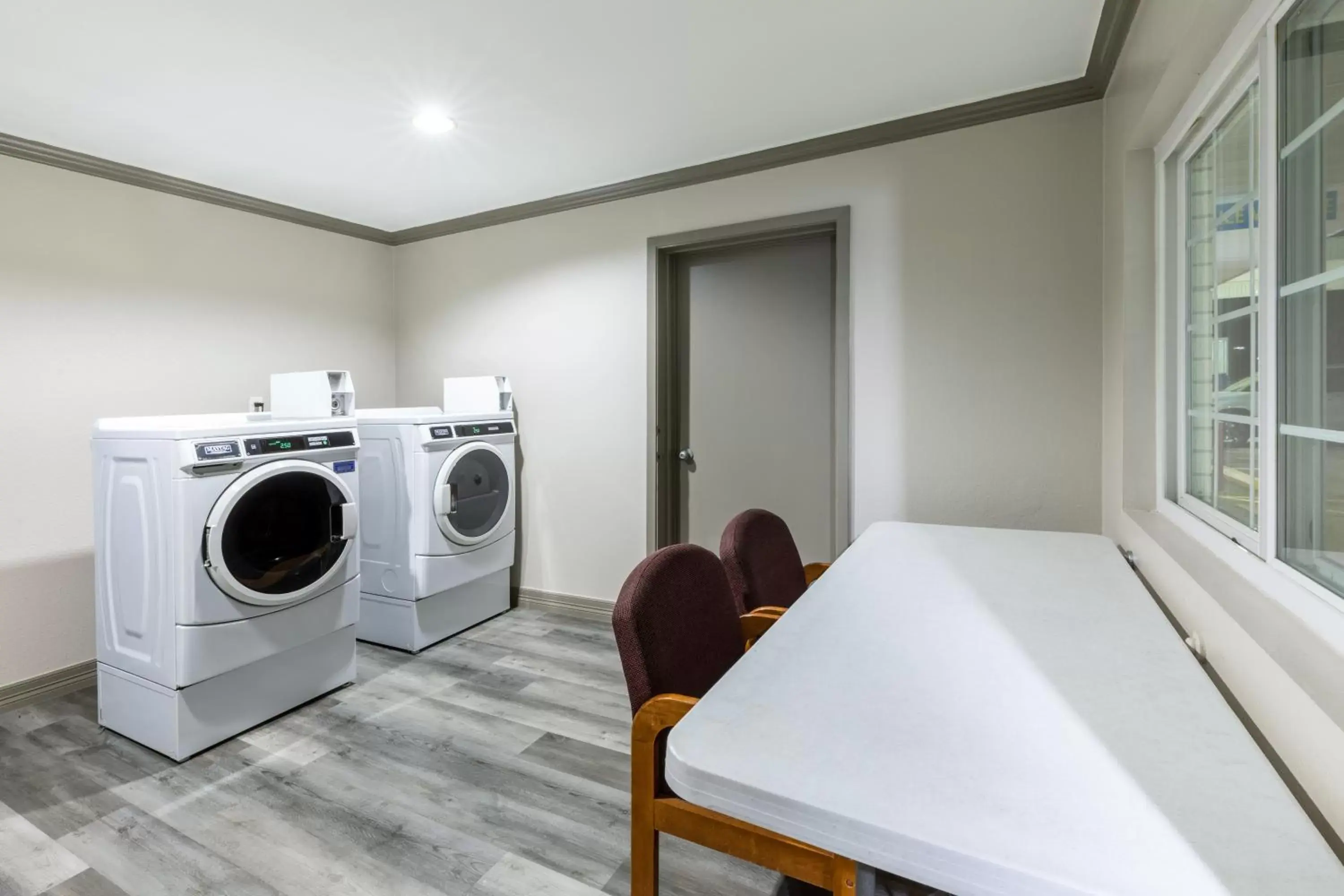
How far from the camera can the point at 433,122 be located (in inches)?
99.7

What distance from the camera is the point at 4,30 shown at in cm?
187

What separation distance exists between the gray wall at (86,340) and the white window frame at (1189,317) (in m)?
3.93

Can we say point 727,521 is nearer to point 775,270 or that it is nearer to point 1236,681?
point 775,270

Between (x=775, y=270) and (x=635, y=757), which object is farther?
(x=775, y=270)

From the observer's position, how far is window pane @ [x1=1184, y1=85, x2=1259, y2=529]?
129cm

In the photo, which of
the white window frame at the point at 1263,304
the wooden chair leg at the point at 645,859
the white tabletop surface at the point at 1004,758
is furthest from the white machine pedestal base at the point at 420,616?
the white window frame at the point at 1263,304

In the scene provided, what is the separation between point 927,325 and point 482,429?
85.7 inches

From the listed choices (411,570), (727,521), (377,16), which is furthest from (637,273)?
(411,570)

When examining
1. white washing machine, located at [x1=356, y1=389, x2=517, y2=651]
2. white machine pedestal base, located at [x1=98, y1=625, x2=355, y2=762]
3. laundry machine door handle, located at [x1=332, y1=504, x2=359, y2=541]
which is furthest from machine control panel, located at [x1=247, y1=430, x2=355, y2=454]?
white machine pedestal base, located at [x1=98, y1=625, x2=355, y2=762]

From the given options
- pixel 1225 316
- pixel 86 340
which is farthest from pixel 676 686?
pixel 86 340

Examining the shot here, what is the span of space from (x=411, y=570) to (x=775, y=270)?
224 centimetres

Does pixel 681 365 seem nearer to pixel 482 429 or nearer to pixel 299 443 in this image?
pixel 482 429

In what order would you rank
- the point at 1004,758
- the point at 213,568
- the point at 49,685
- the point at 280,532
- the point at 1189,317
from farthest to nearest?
1. the point at 49,685
2. the point at 280,532
3. the point at 213,568
4. the point at 1189,317
5. the point at 1004,758

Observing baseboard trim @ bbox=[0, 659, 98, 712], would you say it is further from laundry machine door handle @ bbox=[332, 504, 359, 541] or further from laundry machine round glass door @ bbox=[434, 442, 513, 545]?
laundry machine round glass door @ bbox=[434, 442, 513, 545]
